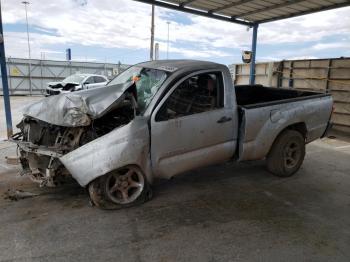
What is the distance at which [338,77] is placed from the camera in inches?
428

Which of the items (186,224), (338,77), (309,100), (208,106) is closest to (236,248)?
(186,224)

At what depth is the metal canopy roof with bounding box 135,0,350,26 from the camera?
8664 millimetres

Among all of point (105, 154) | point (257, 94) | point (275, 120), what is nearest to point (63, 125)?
point (105, 154)

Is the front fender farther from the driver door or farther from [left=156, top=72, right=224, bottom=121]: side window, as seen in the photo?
[left=156, top=72, right=224, bottom=121]: side window

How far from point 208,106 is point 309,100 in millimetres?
2276

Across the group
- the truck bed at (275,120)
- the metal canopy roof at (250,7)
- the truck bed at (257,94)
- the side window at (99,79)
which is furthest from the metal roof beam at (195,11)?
the side window at (99,79)

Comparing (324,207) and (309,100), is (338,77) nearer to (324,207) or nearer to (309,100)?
(309,100)

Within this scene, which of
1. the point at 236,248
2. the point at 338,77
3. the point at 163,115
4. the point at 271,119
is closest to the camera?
the point at 236,248

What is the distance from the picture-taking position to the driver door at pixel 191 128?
4.25 meters

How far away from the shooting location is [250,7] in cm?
932

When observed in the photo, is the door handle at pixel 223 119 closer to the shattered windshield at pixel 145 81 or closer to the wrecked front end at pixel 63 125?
the shattered windshield at pixel 145 81

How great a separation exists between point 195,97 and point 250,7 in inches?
235

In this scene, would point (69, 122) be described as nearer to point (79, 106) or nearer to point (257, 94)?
point (79, 106)

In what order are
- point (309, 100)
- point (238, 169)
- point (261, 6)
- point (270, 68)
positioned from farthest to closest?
1. point (270, 68)
2. point (261, 6)
3. point (238, 169)
4. point (309, 100)
